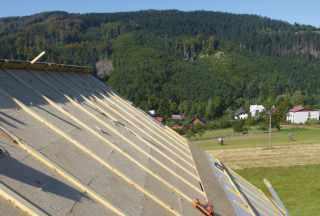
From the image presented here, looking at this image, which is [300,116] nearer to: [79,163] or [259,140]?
[259,140]

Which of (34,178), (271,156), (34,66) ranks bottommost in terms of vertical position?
(271,156)

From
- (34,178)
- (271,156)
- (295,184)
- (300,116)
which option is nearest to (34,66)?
(34,178)

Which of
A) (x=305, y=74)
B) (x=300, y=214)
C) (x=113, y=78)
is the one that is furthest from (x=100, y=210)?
(x=305, y=74)

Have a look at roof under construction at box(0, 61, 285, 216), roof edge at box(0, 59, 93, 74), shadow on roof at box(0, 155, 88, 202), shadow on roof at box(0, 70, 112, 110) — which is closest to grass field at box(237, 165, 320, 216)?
roof edge at box(0, 59, 93, 74)

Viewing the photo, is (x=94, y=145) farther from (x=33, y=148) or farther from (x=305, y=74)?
(x=305, y=74)

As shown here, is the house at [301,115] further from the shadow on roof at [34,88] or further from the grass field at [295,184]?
the shadow on roof at [34,88]

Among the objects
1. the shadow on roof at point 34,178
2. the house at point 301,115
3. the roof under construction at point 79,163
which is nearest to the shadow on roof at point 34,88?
the roof under construction at point 79,163
